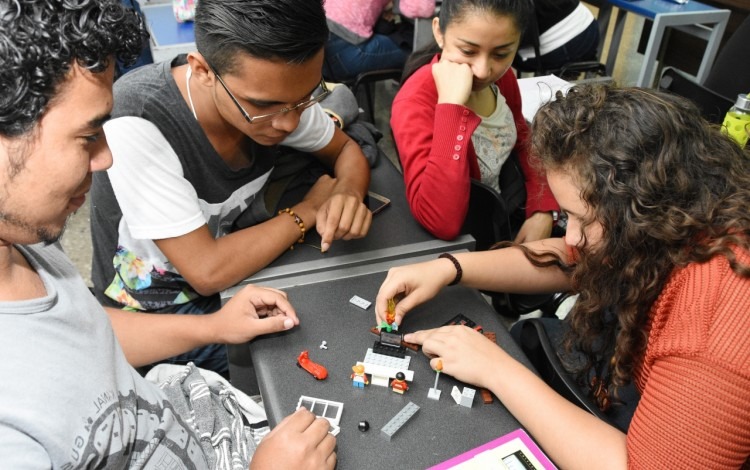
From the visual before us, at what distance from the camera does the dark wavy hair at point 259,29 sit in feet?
3.42

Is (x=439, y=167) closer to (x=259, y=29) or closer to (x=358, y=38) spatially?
(x=259, y=29)

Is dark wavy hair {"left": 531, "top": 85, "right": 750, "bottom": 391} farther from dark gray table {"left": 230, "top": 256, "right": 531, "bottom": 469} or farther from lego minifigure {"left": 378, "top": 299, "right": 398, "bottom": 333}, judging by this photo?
lego minifigure {"left": 378, "top": 299, "right": 398, "bottom": 333}

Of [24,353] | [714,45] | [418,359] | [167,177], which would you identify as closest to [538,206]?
[418,359]

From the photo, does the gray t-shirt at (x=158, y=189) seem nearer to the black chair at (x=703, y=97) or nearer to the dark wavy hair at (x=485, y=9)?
the dark wavy hair at (x=485, y=9)

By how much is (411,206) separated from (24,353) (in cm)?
95

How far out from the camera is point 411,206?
4.73 feet

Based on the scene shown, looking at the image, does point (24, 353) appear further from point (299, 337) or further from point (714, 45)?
point (714, 45)

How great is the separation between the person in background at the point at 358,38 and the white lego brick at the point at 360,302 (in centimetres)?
207

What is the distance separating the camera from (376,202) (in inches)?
58.6

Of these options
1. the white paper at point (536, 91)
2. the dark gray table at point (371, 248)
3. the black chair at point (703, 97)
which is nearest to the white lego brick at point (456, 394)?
the dark gray table at point (371, 248)

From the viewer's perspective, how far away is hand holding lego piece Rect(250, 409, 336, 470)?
0.83m

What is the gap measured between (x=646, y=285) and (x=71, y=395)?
913mm

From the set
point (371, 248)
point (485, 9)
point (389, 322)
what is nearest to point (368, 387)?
point (389, 322)

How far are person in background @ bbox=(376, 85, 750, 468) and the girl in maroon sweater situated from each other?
12.3 inches
